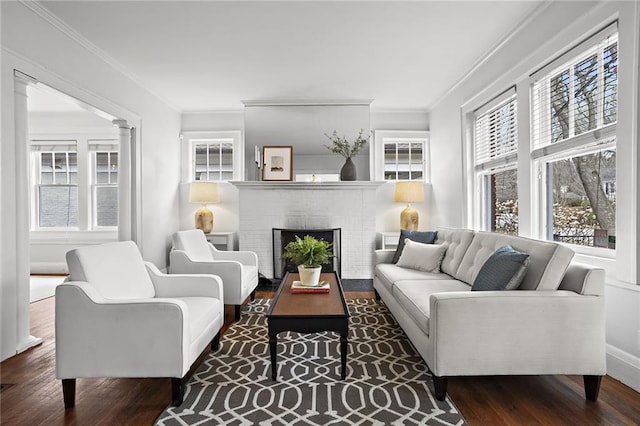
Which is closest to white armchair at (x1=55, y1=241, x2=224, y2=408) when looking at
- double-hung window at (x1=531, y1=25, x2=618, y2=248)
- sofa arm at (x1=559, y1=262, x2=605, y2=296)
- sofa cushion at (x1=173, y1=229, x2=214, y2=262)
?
sofa cushion at (x1=173, y1=229, x2=214, y2=262)

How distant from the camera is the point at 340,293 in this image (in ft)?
9.27

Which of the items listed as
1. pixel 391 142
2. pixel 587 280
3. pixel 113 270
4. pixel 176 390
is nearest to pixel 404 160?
pixel 391 142

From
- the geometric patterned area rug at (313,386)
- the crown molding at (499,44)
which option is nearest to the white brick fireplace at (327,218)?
the crown molding at (499,44)

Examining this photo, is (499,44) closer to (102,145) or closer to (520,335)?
(520,335)

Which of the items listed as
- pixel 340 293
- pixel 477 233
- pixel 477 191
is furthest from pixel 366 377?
pixel 477 191

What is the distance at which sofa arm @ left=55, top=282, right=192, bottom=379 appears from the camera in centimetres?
195

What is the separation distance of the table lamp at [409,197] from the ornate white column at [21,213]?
455cm

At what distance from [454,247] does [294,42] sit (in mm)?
2559

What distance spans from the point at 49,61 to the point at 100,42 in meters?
0.62

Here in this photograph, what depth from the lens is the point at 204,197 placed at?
18.8ft

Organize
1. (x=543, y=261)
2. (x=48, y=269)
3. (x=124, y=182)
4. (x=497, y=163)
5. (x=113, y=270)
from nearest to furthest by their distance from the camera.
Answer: (x=543, y=261) < (x=113, y=270) < (x=497, y=163) < (x=124, y=182) < (x=48, y=269)

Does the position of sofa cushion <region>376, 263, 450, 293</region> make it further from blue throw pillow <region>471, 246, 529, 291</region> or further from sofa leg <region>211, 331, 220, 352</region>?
sofa leg <region>211, 331, 220, 352</region>

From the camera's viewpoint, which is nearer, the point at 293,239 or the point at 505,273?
the point at 505,273

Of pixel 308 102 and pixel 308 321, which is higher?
pixel 308 102
